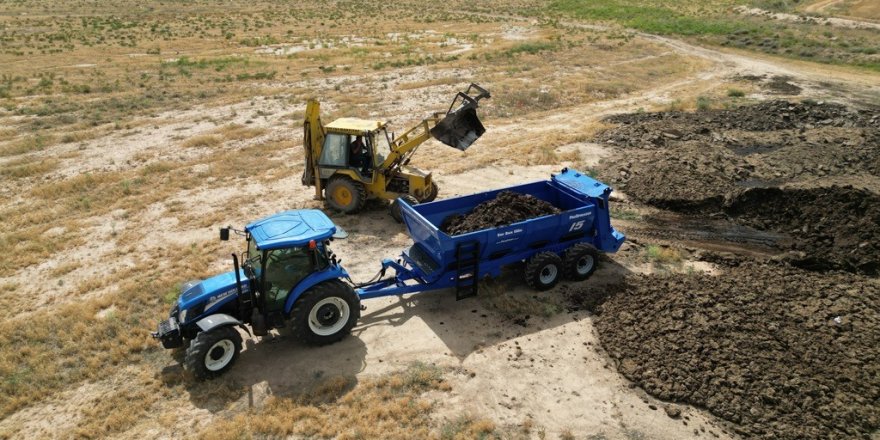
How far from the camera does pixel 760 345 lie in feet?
30.4

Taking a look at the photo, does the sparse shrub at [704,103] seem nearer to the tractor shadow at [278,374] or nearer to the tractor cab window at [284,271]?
the tractor shadow at [278,374]

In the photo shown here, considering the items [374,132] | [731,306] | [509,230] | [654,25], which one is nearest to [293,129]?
[374,132]

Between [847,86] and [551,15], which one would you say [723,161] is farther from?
[551,15]

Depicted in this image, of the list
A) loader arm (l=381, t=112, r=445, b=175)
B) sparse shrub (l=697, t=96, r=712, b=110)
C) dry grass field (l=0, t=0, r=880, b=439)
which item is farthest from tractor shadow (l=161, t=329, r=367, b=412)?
sparse shrub (l=697, t=96, r=712, b=110)

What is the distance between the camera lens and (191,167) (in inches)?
754

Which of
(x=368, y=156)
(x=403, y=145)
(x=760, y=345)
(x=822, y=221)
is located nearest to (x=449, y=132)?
(x=403, y=145)

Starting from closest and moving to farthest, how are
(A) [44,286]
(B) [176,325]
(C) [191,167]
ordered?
(B) [176,325] < (A) [44,286] < (C) [191,167]

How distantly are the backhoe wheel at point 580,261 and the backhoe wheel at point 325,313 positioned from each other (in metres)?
4.48

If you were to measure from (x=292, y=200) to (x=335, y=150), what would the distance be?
2.63 m

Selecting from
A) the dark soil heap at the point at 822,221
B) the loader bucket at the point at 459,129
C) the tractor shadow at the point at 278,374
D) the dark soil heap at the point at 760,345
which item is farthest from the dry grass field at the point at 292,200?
the loader bucket at the point at 459,129

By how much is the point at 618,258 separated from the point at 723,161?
6.85 metres

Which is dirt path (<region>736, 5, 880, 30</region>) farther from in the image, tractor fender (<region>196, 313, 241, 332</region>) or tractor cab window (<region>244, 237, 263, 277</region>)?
tractor fender (<region>196, 313, 241, 332</region>)

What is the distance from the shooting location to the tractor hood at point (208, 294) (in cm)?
888

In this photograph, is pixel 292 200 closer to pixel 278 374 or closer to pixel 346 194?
pixel 346 194
